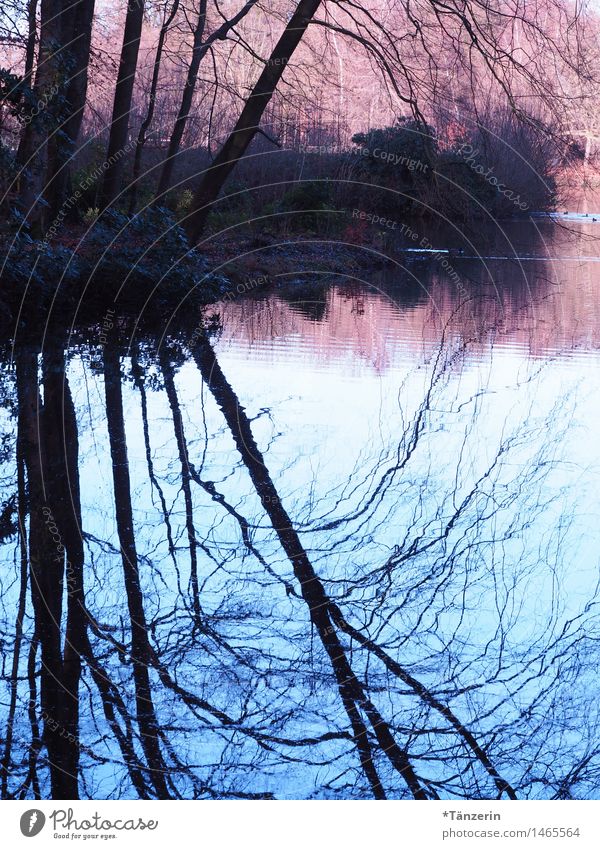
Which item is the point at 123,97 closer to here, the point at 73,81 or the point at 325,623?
the point at 73,81

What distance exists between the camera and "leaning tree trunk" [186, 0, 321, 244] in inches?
556

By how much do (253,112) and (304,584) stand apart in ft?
37.1

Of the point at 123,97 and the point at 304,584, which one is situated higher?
the point at 123,97

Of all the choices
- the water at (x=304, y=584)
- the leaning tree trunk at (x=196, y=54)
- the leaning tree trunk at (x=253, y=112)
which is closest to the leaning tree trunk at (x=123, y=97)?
the leaning tree trunk at (x=196, y=54)

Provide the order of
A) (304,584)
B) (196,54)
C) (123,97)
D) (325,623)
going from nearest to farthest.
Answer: (325,623) < (304,584) < (196,54) < (123,97)

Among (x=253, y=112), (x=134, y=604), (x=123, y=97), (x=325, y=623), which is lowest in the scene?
(x=325, y=623)

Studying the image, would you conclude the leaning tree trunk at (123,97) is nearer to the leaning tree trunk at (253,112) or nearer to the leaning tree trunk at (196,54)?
the leaning tree trunk at (196,54)

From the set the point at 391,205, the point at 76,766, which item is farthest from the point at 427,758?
the point at 391,205

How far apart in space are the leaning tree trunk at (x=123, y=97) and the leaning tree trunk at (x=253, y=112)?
4.74 ft

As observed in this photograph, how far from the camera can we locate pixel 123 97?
16.9 meters

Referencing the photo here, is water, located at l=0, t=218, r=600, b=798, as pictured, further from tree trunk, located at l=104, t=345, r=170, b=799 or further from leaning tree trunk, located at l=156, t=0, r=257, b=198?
leaning tree trunk, located at l=156, t=0, r=257, b=198

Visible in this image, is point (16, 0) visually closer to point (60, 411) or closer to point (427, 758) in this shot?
point (60, 411)

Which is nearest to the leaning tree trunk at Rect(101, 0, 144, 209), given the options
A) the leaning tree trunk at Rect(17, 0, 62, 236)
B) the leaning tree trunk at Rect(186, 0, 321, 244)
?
the leaning tree trunk at Rect(186, 0, 321, 244)

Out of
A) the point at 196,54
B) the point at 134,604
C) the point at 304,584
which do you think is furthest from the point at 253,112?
the point at 134,604
